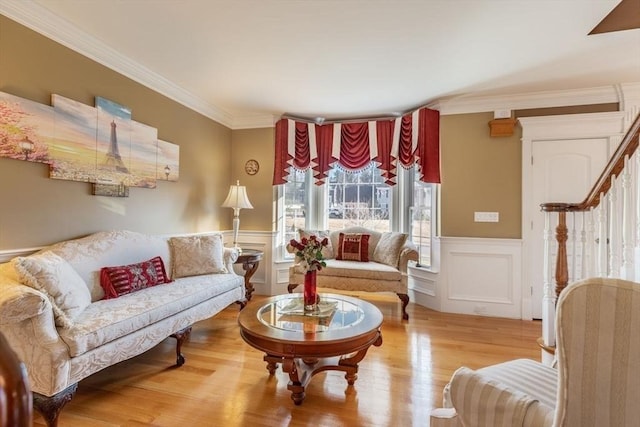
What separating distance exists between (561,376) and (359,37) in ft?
8.04

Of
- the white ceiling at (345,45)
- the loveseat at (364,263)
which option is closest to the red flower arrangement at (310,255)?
the loveseat at (364,263)

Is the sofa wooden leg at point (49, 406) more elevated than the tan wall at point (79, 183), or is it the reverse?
the tan wall at point (79, 183)

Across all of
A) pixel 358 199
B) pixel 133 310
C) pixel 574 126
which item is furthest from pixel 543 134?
pixel 133 310

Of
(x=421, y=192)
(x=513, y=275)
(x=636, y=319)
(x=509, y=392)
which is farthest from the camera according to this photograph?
(x=421, y=192)

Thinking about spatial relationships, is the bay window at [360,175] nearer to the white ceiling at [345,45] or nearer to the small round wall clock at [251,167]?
the small round wall clock at [251,167]

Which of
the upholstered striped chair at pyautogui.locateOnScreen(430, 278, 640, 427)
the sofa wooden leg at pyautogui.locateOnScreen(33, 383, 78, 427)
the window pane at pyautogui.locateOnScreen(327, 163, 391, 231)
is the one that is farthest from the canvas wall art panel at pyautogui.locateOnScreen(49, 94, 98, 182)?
the upholstered striped chair at pyautogui.locateOnScreen(430, 278, 640, 427)

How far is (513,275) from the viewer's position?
3604 mm

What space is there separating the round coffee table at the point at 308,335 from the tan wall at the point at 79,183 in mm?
1613

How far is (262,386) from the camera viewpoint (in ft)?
7.04

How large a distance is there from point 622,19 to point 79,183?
4.28 metres

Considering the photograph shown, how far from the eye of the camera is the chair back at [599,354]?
34.1 inches

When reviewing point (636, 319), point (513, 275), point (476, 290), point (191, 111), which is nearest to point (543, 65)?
point (513, 275)

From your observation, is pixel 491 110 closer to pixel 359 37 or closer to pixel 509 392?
pixel 359 37

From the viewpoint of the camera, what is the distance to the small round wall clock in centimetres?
456
